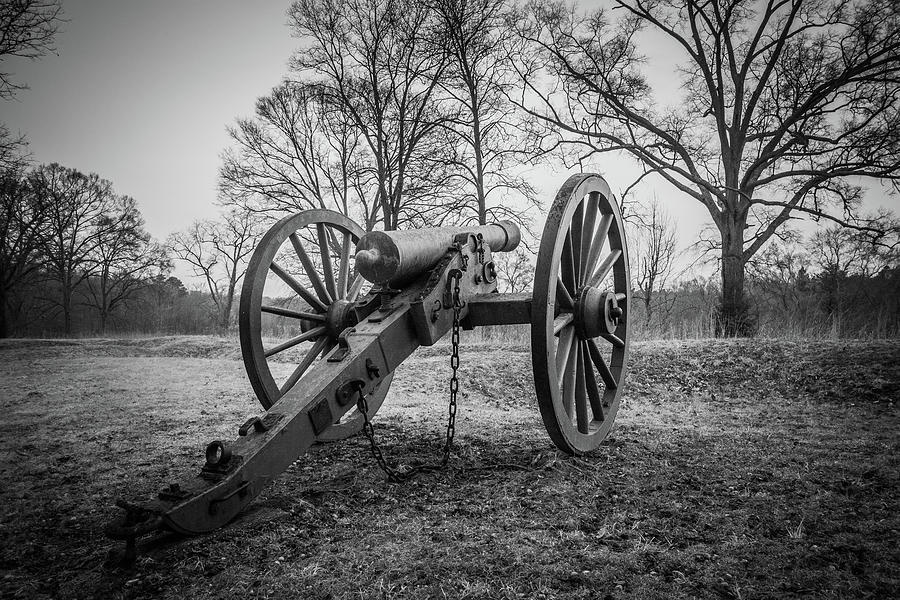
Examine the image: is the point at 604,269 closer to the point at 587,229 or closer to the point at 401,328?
the point at 587,229

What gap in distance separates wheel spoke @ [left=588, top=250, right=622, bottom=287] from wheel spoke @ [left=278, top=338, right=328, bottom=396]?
2.22 metres

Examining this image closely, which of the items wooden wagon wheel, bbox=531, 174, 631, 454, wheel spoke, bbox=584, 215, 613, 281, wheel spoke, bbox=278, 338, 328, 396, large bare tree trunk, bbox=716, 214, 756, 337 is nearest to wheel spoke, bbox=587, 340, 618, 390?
wooden wagon wheel, bbox=531, 174, 631, 454

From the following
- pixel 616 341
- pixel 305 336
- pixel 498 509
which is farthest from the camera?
pixel 616 341

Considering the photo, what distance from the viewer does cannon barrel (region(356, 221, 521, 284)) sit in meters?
3.24

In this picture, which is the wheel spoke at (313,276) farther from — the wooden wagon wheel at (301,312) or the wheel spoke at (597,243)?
the wheel spoke at (597,243)

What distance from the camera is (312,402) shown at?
265 cm

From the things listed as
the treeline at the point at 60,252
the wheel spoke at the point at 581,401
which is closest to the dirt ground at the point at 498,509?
the wheel spoke at the point at 581,401

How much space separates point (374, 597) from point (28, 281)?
35540 mm

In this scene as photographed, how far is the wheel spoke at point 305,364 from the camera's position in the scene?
12.9 feet

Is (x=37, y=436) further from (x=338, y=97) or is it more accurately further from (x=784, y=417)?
(x=338, y=97)

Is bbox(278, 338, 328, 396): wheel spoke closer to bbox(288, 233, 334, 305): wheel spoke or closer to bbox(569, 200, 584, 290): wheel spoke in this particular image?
bbox(288, 233, 334, 305): wheel spoke

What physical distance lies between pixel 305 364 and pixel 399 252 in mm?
1377

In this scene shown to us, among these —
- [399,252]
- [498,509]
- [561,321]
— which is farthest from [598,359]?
[399,252]

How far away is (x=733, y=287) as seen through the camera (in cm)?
1227
